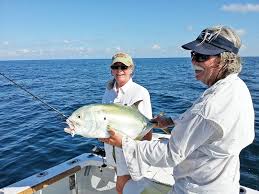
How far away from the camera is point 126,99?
392cm

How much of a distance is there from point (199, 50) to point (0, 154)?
8326 mm

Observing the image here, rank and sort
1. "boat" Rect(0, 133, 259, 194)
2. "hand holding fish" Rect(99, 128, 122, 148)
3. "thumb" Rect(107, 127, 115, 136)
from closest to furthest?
"hand holding fish" Rect(99, 128, 122, 148), "thumb" Rect(107, 127, 115, 136), "boat" Rect(0, 133, 259, 194)

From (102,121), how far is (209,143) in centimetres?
108

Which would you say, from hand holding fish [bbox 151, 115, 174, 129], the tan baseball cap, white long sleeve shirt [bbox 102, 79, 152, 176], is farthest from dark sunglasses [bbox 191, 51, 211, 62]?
the tan baseball cap

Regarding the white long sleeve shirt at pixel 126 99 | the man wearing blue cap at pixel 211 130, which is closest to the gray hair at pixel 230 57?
the man wearing blue cap at pixel 211 130

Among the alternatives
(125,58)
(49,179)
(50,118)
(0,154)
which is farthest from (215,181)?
(50,118)

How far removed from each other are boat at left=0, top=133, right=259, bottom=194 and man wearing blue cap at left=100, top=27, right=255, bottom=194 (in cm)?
188

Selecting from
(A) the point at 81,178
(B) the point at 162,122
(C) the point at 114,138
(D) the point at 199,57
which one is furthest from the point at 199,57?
(A) the point at 81,178

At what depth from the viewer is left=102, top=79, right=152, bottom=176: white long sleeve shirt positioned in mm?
3775

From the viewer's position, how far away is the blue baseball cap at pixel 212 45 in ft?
7.43

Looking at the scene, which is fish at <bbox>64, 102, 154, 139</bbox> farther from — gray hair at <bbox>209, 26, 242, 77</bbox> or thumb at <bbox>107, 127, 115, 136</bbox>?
gray hair at <bbox>209, 26, 242, 77</bbox>

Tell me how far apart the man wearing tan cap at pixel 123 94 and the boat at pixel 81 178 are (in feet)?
1.87

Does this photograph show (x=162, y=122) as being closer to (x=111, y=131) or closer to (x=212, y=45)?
(x=111, y=131)

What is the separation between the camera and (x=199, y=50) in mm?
2314
